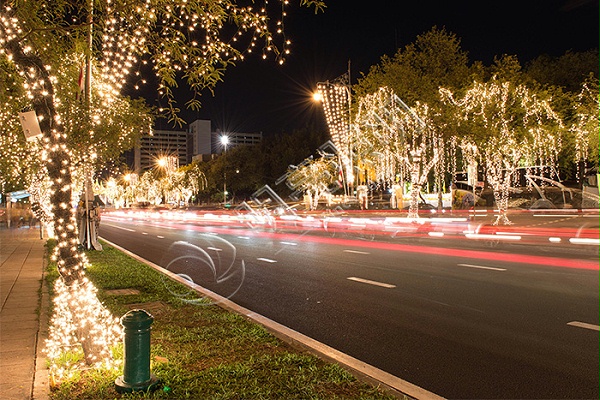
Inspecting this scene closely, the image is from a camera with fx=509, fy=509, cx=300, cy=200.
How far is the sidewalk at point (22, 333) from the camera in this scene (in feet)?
16.6

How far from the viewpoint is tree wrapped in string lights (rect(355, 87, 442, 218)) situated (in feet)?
101

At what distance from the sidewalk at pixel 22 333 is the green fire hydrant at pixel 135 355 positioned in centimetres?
78

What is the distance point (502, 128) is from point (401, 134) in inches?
261

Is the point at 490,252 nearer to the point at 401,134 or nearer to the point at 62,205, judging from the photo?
the point at 62,205

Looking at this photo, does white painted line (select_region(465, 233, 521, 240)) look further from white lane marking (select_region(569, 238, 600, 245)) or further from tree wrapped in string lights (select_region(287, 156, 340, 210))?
tree wrapped in string lights (select_region(287, 156, 340, 210))

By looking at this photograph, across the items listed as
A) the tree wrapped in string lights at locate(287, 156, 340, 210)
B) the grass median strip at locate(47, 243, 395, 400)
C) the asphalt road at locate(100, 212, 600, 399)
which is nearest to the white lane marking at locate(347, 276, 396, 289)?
the asphalt road at locate(100, 212, 600, 399)

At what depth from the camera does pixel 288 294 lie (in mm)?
10203

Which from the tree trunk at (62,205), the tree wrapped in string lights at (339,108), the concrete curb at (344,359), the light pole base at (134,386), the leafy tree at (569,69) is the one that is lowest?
the concrete curb at (344,359)

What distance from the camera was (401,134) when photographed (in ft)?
102

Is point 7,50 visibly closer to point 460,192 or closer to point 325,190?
point 460,192

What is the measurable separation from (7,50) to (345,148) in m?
35.0

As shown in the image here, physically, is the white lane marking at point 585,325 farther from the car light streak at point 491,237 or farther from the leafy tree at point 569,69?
the leafy tree at point 569,69

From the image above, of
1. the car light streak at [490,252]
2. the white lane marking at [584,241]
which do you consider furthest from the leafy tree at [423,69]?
the white lane marking at [584,241]

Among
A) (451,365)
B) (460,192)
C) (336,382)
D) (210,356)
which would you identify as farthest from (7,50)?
(460,192)
